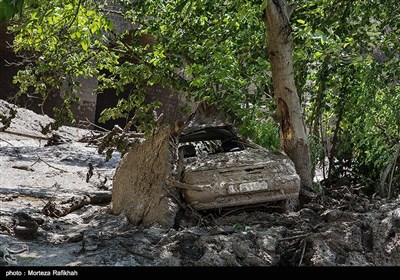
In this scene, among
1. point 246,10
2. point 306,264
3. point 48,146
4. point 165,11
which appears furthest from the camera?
point 48,146

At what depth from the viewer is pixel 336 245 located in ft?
18.7

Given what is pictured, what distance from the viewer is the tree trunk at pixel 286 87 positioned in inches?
332

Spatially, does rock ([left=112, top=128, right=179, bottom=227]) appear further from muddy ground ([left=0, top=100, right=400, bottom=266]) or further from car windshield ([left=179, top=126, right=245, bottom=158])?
car windshield ([left=179, top=126, right=245, bottom=158])

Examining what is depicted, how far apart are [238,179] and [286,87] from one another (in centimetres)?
183

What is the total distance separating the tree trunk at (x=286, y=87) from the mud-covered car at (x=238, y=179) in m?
0.55

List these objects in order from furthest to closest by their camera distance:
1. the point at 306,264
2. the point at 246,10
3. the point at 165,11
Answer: the point at 165,11 < the point at 246,10 < the point at 306,264

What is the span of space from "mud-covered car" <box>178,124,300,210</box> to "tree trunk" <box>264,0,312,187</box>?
1.79 ft

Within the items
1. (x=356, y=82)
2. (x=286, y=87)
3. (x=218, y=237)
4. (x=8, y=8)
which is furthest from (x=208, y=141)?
(x=8, y=8)

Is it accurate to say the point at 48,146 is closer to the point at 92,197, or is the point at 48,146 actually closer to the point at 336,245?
the point at 92,197

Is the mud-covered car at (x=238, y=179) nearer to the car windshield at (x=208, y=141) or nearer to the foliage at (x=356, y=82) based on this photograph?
the car windshield at (x=208, y=141)

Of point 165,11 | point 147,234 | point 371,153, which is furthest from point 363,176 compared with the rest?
point 147,234

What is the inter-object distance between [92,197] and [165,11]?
356 cm

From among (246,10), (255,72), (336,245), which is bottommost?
(336,245)

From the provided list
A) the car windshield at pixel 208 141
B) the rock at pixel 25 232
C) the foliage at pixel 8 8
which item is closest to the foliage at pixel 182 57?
the car windshield at pixel 208 141
